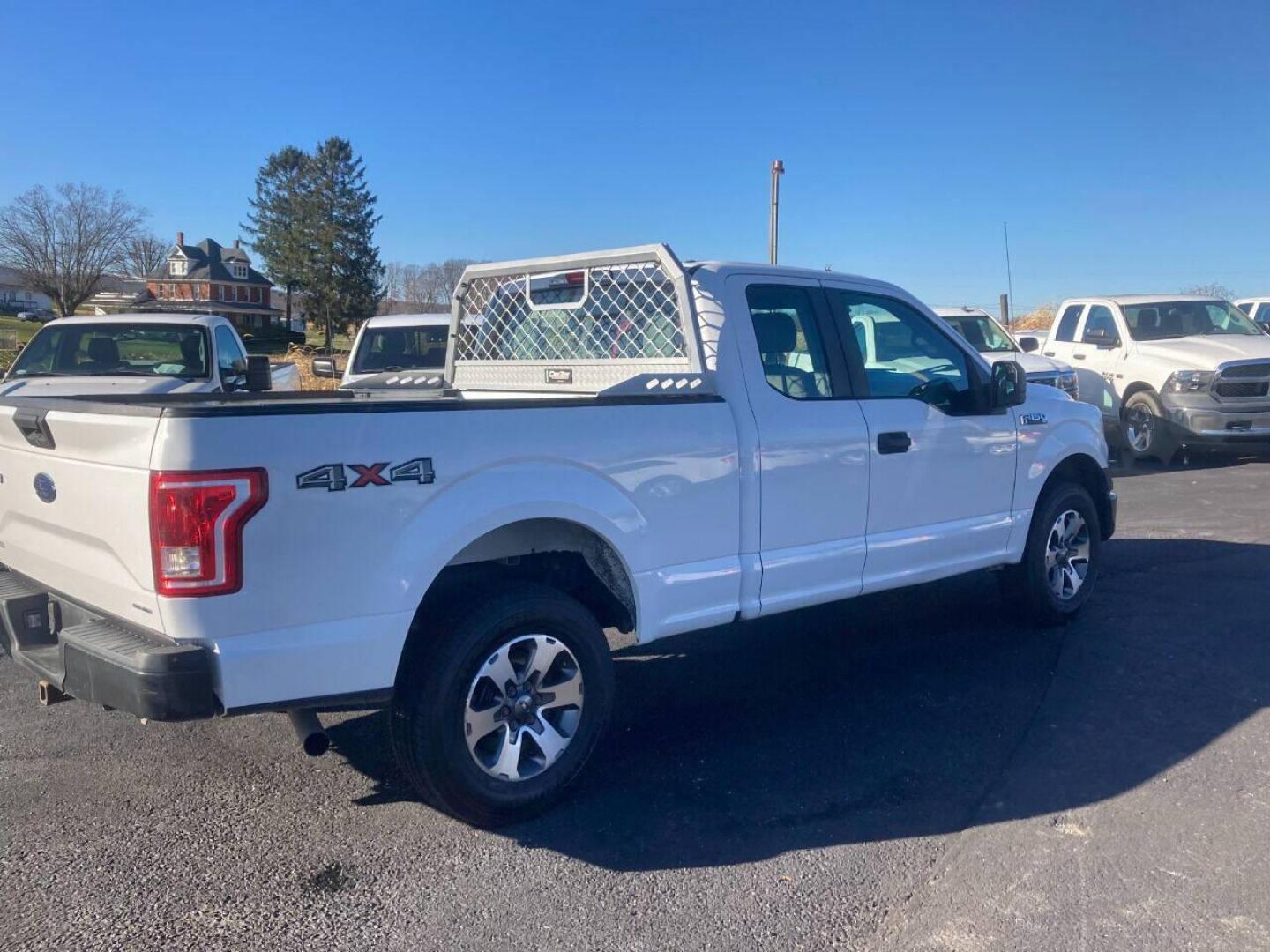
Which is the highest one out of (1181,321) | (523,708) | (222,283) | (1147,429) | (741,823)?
(222,283)

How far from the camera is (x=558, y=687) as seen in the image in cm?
401

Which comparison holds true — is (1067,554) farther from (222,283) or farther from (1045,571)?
(222,283)

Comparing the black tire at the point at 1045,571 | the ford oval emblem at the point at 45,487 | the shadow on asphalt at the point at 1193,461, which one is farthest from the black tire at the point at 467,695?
the shadow on asphalt at the point at 1193,461

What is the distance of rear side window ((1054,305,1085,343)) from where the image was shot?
49.8ft

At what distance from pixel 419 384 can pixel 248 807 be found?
3.31m

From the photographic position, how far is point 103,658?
3324 mm

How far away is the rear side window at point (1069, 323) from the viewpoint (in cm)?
1516

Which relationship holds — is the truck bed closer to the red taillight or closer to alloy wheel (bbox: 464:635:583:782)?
the red taillight

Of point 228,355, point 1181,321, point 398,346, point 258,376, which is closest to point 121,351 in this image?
point 228,355

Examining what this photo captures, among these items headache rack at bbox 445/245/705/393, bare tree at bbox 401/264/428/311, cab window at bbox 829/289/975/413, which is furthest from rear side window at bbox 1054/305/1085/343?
bare tree at bbox 401/264/428/311

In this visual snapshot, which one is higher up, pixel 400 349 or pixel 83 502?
pixel 400 349

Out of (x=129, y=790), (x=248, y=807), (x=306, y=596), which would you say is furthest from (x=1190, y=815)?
(x=129, y=790)

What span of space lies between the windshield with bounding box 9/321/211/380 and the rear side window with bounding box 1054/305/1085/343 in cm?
1134

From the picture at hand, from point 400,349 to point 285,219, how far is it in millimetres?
58352
